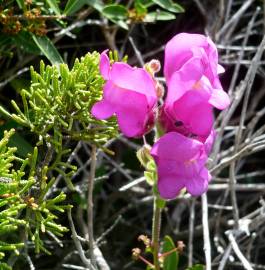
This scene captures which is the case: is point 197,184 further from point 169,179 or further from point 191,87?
point 191,87

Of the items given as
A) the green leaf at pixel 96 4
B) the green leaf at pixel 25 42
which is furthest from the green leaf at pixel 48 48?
the green leaf at pixel 96 4

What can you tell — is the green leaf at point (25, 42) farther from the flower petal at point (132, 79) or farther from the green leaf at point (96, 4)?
the flower petal at point (132, 79)

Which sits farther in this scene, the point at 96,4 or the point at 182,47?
the point at 96,4

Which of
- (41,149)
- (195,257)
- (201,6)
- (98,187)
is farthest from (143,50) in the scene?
(41,149)

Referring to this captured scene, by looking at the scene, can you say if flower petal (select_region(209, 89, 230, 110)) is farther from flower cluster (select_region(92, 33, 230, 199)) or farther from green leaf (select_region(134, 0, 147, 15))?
green leaf (select_region(134, 0, 147, 15))

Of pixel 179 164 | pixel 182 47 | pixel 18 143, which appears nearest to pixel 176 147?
pixel 179 164
